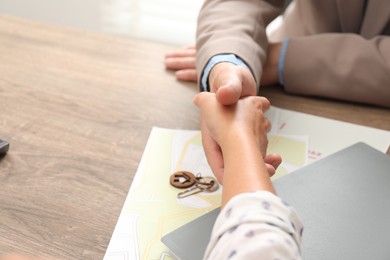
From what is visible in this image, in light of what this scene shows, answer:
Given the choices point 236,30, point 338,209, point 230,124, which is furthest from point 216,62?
point 338,209

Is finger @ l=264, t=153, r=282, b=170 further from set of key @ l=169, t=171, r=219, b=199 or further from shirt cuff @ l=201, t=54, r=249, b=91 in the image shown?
shirt cuff @ l=201, t=54, r=249, b=91

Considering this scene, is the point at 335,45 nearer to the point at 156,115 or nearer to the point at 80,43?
the point at 156,115

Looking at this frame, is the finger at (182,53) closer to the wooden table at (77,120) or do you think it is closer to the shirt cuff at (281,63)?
the wooden table at (77,120)

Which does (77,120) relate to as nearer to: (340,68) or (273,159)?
(273,159)

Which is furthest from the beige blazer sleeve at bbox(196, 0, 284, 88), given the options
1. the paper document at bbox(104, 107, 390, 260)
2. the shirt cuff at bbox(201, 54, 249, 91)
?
the paper document at bbox(104, 107, 390, 260)

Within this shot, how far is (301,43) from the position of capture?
0.90 meters

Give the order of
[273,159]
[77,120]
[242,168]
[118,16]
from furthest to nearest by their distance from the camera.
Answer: [118,16] → [77,120] → [273,159] → [242,168]

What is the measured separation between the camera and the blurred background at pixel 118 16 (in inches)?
47.6

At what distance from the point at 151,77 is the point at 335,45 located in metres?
0.34

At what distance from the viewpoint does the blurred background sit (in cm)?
121

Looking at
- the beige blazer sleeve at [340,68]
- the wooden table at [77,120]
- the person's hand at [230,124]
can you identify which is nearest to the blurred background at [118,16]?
the wooden table at [77,120]

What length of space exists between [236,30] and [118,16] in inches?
20.2

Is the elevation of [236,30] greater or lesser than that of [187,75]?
greater

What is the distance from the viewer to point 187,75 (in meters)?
0.91
